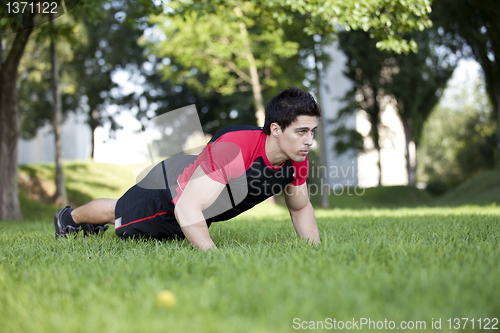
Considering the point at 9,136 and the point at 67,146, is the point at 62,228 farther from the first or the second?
the point at 67,146

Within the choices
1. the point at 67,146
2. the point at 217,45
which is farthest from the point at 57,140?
the point at 67,146

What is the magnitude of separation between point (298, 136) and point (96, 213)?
2249 mm

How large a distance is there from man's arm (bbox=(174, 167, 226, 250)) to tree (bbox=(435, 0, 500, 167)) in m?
14.9

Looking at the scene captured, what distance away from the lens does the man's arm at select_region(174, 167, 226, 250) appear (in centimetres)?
276

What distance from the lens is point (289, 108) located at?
9.32 feet

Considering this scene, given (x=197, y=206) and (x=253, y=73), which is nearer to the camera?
(x=197, y=206)

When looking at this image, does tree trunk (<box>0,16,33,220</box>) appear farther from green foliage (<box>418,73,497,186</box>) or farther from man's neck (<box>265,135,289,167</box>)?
green foliage (<box>418,73,497,186</box>)

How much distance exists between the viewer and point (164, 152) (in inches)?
1072

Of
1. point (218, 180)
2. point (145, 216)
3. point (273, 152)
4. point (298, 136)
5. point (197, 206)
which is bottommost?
point (145, 216)

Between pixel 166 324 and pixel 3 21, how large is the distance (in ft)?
23.1

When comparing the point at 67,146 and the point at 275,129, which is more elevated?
the point at 67,146

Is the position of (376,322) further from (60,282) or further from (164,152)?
(164,152)

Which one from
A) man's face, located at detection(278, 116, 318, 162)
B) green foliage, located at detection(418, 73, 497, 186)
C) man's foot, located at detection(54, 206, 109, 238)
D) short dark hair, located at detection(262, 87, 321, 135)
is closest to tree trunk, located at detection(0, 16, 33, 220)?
man's foot, located at detection(54, 206, 109, 238)

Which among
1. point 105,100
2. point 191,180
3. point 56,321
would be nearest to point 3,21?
point 191,180
